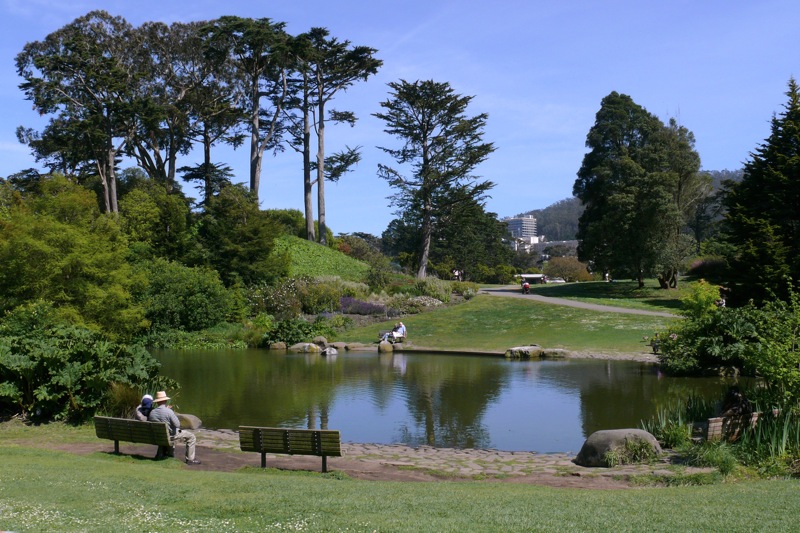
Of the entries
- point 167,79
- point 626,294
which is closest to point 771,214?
point 626,294

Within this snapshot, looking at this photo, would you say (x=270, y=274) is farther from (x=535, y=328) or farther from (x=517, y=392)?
(x=517, y=392)

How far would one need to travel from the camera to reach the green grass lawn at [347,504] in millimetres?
6188

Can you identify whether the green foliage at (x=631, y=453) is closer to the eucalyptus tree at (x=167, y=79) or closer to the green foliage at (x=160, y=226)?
the green foliage at (x=160, y=226)

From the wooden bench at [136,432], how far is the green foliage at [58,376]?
259 cm

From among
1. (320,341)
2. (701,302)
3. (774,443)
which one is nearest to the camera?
(774,443)

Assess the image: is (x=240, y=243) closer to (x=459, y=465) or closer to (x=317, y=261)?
(x=317, y=261)

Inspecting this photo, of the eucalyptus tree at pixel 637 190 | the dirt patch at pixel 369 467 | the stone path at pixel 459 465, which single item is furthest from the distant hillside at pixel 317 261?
the stone path at pixel 459 465

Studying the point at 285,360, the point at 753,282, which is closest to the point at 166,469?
the point at 285,360

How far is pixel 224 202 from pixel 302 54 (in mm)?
12254

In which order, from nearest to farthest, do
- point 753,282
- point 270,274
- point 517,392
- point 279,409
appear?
1. point 279,409
2. point 517,392
3. point 753,282
4. point 270,274

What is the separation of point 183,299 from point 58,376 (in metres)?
20.0

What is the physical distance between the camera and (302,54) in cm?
4506

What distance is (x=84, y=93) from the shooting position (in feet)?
143

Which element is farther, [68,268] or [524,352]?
[524,352]
